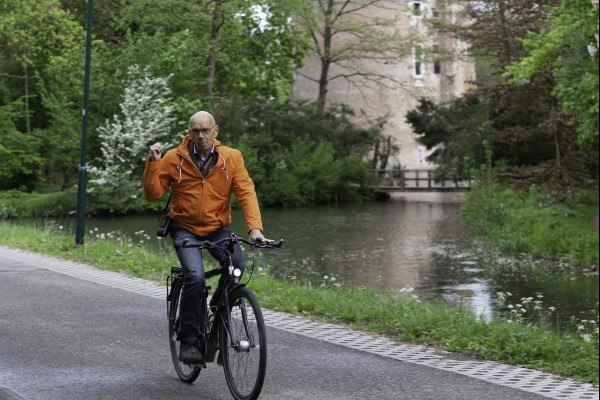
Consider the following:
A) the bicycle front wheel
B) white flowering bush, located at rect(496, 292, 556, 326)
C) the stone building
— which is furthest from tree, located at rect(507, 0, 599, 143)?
the stone building

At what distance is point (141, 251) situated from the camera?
1853cm

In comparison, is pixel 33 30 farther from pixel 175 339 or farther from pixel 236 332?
pixel 236 332

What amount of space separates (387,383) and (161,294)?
19.8 ft

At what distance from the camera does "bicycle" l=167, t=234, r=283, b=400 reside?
7012mm

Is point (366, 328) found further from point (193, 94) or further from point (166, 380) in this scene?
point (193, 94)

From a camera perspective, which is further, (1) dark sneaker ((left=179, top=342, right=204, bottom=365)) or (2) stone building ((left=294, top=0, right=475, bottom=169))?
(2) stone building ((left=294, top=0, right=475, bottom=169))

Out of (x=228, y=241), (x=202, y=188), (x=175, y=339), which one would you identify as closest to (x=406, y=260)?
(x=175, y=339)

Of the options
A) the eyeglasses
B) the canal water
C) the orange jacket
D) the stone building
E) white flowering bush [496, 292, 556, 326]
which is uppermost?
the stone building

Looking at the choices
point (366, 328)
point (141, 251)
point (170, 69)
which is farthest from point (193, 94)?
point (366, 328)

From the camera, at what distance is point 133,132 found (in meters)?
45.0

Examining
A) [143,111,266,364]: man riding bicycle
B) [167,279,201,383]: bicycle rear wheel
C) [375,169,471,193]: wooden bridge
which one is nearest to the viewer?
[143,111,266,364]: man riding bicycle

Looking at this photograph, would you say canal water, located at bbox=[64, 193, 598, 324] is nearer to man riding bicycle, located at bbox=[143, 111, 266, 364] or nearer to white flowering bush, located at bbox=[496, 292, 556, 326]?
white flowering bush, located at bbox=[496, 292, 556, 326]

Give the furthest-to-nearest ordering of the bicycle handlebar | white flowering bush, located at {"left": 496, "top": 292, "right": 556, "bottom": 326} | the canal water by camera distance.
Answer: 1. the canal water
2. white flowering bush, located at {"left": 496, "top": 292, "right": 556, "bottom": 326}
3. the bicycle handlebar

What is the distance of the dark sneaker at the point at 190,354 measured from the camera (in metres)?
7.62
